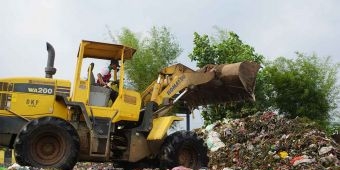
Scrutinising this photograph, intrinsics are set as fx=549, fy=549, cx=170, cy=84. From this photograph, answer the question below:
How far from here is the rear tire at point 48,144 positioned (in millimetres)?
8156

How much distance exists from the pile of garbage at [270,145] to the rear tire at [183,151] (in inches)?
90.2

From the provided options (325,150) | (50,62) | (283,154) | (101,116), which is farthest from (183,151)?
(325,150)

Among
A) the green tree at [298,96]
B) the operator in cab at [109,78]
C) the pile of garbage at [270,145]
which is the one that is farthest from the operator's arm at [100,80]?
the green tree at [298,96]

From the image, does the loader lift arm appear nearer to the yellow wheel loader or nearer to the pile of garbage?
the yellow wheel loader

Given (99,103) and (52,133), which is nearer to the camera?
(52,133)

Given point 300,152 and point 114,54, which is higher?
point 114,54

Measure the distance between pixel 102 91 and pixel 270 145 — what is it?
6472 millimetres

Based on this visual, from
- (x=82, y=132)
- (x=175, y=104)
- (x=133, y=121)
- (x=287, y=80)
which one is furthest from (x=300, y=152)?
(x=287, y=80)

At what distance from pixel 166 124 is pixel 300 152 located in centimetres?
514

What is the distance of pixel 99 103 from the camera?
9016 millimetres

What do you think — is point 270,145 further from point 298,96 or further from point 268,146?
point 298,96

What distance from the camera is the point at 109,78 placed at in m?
9.39

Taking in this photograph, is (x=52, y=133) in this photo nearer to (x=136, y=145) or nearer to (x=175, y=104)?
(x=136, y=145)

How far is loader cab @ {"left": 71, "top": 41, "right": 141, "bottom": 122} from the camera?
8.86 meters
